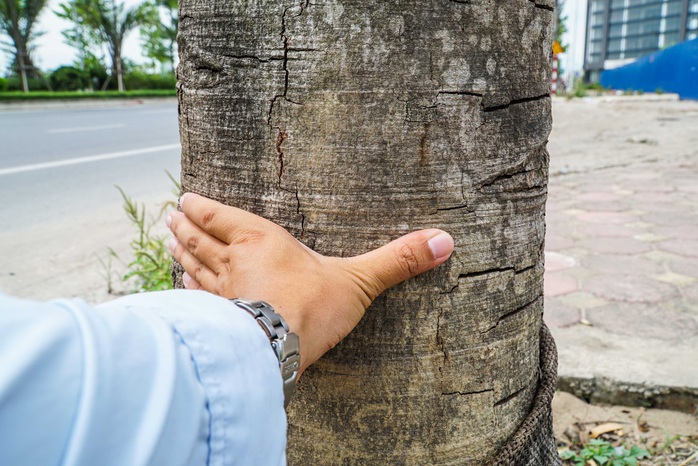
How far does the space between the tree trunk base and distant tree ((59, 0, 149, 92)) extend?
113 feet

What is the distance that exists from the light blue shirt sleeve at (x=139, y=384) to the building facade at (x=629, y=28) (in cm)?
6824

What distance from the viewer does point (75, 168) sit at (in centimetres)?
715

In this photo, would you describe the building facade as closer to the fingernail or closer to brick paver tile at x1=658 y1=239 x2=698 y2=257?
brick paver tile at x1=658 y1=239 x2=698 y2=257

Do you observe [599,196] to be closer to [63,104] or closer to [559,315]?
[559,315]

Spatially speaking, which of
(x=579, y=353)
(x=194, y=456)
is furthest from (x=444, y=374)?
(x=579, y=353)

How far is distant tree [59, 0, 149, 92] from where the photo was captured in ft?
109

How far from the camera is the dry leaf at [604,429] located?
208 cm

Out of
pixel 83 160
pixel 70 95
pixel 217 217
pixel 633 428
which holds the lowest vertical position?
pixel 633 428

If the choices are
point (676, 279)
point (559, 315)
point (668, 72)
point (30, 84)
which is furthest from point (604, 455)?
→ point (30, 84)

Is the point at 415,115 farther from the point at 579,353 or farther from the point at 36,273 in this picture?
the point at 36,273

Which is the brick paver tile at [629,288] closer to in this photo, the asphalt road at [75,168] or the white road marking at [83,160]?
the asphalt road at [75,168]

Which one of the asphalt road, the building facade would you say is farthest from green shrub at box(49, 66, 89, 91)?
the building facade

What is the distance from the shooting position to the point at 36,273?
3795 millimetres

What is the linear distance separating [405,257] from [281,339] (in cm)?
34
